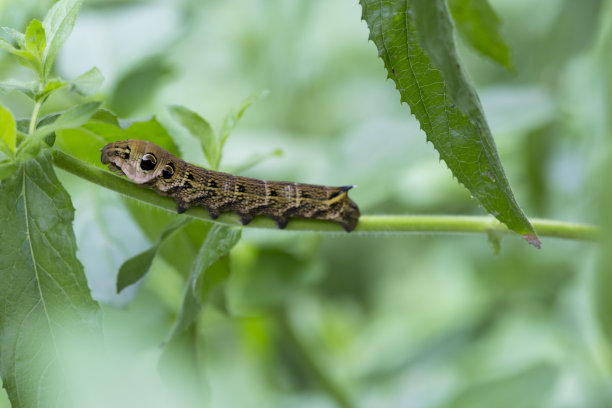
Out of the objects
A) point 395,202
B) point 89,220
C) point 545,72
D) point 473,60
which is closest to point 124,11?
point 89,220

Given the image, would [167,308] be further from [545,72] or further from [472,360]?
[545,72]

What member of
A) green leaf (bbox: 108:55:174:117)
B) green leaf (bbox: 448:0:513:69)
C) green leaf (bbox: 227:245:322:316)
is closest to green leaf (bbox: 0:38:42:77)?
green leaf (bbox: 448:0:513:69)

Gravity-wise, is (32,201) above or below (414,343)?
above

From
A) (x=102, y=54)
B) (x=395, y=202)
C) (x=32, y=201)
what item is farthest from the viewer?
(x=395, y=202)

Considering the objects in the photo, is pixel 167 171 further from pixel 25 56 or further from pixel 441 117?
pixel 441 117

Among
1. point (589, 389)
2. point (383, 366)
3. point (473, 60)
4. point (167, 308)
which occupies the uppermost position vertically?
point (473, 60)
